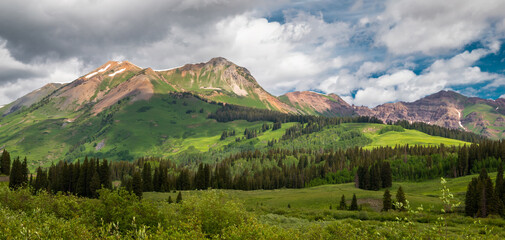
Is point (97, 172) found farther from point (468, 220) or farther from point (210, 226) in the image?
point (468, 220)

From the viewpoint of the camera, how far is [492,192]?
95.8 metres

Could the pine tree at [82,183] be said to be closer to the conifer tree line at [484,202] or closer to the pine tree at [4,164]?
the pine tree at [4,164]

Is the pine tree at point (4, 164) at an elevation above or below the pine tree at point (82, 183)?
above

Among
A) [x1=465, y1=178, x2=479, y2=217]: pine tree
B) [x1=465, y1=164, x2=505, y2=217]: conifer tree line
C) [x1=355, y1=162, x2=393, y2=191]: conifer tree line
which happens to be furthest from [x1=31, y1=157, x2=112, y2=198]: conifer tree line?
[x1=465, y1=164, x2=505, y2=217]: conifer tree line

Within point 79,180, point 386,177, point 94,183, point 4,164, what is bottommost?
point 386,177

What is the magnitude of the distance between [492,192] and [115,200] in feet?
377

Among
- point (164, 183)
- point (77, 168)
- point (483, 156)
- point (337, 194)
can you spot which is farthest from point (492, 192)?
point (77, 168)

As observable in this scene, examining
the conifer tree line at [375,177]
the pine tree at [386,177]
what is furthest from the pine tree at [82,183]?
the pine tree at [386,177]

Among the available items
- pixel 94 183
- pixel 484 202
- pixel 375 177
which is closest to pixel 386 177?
pixel 375 177

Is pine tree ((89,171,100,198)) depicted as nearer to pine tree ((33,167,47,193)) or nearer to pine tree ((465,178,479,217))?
pine tree ((33,167,47,193))

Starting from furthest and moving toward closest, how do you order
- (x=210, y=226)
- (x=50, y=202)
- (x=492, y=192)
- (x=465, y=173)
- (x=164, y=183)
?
(x=465, y=173), (x=164, y=183), (x=492, y=192), (x=50, y=202), (x=210, y=226)

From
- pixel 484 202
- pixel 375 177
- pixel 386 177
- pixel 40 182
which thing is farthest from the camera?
pixel 386 177

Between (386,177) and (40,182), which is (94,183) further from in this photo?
(386,177)

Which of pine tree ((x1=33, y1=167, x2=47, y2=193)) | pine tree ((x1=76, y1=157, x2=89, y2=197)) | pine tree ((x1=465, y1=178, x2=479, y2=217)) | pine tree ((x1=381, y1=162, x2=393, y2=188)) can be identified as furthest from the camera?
pine tree ((x1=381, y1=162, x2=393, y2=188))
